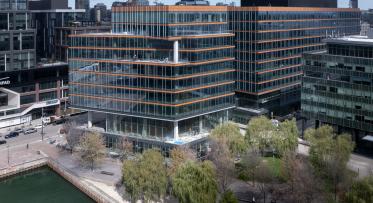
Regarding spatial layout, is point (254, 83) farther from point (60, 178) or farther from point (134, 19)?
point (60, 178)

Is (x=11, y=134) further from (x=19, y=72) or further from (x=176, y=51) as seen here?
(x=176, y=51)

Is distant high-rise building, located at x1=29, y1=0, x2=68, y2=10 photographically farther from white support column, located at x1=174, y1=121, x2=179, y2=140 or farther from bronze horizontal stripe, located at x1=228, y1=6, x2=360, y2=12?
white support column, located at x1=174, y1=121, x2=179, y2=140

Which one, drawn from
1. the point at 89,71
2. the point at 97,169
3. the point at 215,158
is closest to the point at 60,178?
the point at 97,169

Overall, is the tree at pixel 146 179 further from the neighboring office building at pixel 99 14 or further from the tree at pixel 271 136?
the neighboring office building at pixel 99 14

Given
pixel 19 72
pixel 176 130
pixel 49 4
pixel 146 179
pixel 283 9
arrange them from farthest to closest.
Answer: pixel 49 4, pixel 19 72, pixel 283 9, pixel 176 130, pixel 146 179

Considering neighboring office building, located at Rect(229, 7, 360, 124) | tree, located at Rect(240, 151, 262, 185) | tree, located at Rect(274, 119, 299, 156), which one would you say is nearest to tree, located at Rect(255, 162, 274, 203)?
tree, located at Rect(240, 151, 262, 185)

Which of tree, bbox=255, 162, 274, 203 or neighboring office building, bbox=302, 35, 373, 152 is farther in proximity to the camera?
neighboring office building, bbox=302, 35, 373, 152

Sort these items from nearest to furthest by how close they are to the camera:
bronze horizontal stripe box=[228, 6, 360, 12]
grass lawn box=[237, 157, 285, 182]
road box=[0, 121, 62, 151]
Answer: grass lawn box=[237, 157, 285, 182] → road box=[0, 121, 62, 151] → bronze horizontal stripe box=[228, 6, 360, 12]

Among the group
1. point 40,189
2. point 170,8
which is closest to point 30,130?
point 40,189
